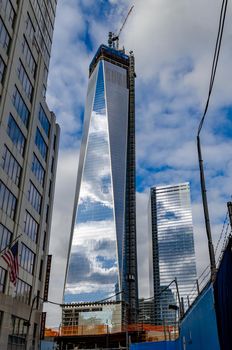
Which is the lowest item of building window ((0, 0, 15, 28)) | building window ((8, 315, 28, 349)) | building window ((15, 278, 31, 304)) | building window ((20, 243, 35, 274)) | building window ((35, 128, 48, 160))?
building window ((8, 315, 28, 349))

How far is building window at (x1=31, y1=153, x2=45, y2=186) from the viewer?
4590 centimetres

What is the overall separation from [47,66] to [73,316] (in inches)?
5490

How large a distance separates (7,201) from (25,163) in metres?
6.54

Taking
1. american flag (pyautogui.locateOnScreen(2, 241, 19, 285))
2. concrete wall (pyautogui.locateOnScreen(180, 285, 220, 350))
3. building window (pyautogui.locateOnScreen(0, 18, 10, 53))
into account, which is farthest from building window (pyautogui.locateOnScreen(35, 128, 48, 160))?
concrete wall (pyautogui.locateOnScreen(180, 285, 220, 350))

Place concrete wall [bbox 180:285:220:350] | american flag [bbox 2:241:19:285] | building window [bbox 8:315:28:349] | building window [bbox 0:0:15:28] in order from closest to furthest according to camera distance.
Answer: concrete wall [bbox 180:285:220:350] < american flag [bbox 2:241:19:285] < building window [bbox 8:315:28:349] < building window [bbox 0:0:15:28]

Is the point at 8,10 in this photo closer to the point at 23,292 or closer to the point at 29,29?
the point at 29,29

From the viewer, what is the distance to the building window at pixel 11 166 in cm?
3666

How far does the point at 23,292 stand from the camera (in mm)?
40344

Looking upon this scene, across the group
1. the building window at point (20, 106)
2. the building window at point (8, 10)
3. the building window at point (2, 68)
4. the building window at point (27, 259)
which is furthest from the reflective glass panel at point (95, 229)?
the building window at point (2, 68)

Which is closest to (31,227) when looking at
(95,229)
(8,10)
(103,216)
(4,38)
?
(4,38)

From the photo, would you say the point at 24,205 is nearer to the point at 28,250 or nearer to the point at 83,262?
the point at 28,250

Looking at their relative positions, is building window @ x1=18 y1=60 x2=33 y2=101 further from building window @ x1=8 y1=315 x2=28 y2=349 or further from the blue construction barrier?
the blue construction barrier

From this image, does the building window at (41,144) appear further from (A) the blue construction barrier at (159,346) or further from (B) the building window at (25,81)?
(A) the blue construction barrier at (159,346)

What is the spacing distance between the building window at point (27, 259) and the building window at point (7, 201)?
4.99 m
